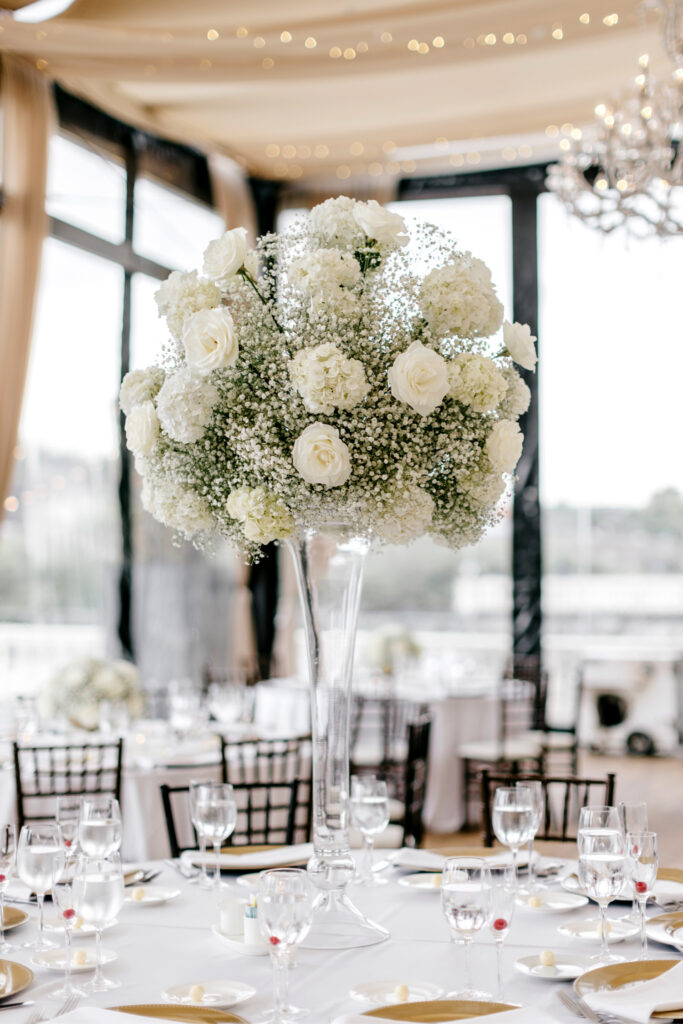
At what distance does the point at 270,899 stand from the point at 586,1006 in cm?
53

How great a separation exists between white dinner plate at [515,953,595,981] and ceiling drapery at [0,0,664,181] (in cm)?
543

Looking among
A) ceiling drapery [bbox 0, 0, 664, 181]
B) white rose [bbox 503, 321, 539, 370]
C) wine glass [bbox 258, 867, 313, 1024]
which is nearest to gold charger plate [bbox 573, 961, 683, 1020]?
wine glass [bbox 258, 867, 313, 1024]

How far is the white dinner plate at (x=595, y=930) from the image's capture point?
84.5 inches

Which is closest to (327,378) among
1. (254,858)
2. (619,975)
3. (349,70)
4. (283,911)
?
(283,911)

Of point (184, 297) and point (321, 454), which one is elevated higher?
point (184, 297)

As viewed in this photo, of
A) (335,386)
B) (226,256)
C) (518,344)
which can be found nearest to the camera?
(335,386)

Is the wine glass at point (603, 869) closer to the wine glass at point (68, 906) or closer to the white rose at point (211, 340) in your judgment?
the wine glass at point (68, 906)

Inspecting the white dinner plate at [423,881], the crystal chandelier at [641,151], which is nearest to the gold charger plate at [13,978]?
the white dinner plate at [423,881]

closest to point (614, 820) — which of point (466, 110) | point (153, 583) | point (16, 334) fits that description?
point (16, 334)

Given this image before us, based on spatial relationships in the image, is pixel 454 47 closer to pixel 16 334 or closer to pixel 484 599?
pixel 16 334

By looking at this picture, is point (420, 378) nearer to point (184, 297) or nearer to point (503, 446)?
point (503, 446)

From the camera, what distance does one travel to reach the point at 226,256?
2193mm

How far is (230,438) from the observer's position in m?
2.22

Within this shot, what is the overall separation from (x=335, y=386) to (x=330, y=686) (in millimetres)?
604
